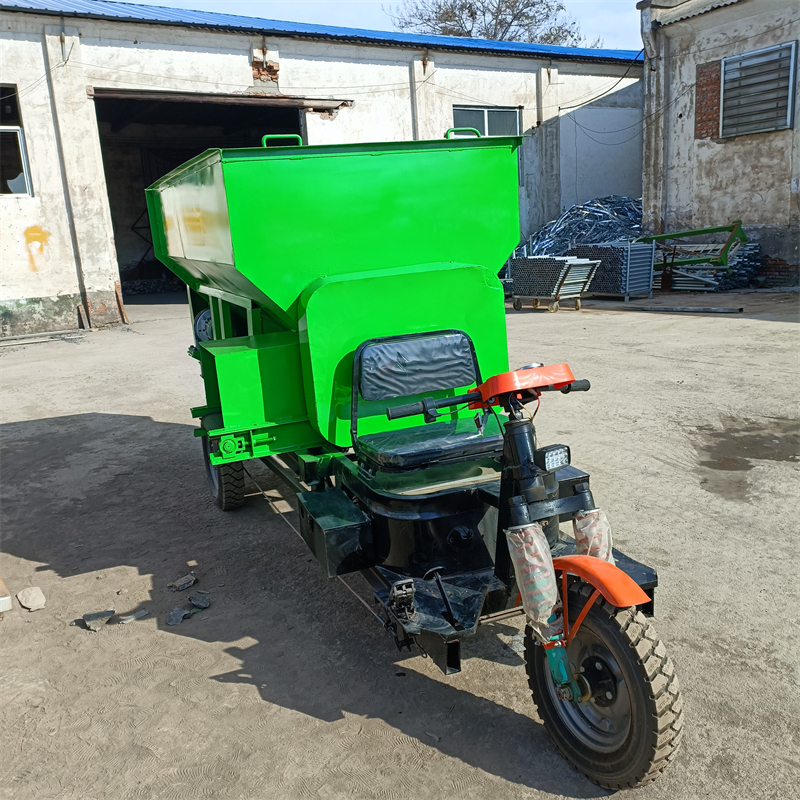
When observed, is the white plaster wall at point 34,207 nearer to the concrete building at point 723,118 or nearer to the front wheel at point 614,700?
the concrete building at point 723,118

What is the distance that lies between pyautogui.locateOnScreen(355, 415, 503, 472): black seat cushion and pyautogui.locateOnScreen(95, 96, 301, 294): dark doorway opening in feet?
70.0

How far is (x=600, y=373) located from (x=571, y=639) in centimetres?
583

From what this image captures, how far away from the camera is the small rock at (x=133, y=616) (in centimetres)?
359

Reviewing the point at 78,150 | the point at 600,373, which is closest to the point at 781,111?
the point at 600,373

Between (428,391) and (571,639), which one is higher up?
(428,391)

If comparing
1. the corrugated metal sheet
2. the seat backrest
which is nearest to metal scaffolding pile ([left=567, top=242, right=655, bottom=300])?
the corrugated metal sheet

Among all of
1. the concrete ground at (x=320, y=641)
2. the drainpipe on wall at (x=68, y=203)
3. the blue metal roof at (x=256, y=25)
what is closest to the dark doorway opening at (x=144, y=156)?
the blue metal roof at (x=256, y=25)

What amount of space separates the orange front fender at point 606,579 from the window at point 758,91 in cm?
1534

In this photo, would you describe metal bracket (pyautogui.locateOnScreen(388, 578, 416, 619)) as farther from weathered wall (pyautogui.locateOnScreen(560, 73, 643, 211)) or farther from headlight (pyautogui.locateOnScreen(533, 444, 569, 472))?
weathered wall (pyautogui.locateOnScreen(560, 73, 643, 211))

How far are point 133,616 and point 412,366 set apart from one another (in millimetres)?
1904

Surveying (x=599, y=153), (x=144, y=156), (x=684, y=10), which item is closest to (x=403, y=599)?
(x=684, y=10)

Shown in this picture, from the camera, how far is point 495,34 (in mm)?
34000

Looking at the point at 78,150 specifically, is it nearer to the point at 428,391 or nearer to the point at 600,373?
the point at 600,373

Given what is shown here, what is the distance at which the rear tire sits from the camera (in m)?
4.66
